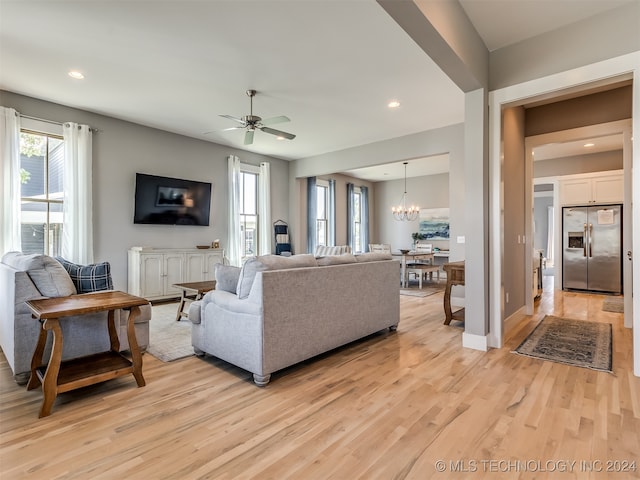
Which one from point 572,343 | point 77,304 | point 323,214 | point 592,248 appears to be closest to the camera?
point 77,304

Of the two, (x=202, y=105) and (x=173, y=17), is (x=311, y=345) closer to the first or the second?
(x=173, y=17)

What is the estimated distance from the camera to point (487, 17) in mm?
2912

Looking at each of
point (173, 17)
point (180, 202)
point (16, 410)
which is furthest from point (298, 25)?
point (180, 202)

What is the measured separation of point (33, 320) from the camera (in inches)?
99.0

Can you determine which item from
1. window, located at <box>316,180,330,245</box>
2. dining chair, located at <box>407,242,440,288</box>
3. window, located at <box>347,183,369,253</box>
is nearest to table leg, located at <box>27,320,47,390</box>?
dining chair, located at <box>407,242,440,288</box>

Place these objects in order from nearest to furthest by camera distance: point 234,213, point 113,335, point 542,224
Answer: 1. point 113,335
2. point 234,213
3. point 542,224

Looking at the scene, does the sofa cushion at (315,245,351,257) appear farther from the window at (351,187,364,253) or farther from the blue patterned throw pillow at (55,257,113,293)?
the blue patterned throw pillow at (55,257,113,293)

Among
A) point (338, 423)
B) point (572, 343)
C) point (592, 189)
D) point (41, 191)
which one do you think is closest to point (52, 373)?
point (338, 423)

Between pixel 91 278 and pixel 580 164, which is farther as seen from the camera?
pixel 580 164

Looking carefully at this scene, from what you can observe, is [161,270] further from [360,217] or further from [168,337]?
[360,217]

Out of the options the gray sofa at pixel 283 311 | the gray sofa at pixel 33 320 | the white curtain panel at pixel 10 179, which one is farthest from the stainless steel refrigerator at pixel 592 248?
the white curtain panel at pixel 10 179

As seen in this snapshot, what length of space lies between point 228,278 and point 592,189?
735 centimetres

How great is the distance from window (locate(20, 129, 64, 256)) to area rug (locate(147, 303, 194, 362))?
1860 millimetres

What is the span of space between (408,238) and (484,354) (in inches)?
293
